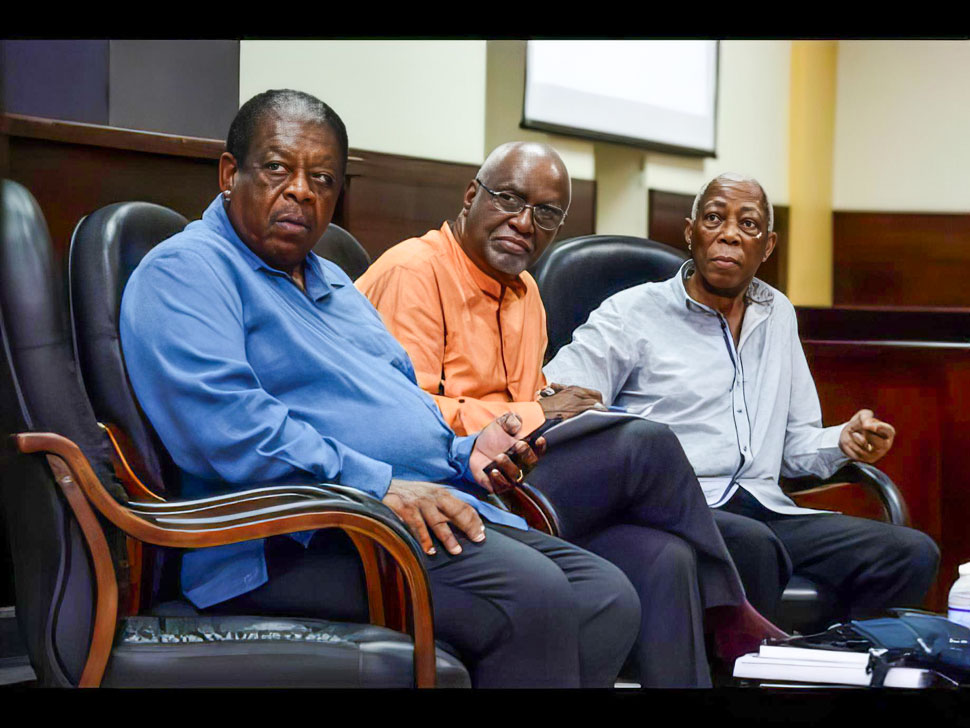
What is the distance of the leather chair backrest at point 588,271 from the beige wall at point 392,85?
29cm

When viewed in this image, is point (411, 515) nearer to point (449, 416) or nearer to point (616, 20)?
point (449, 416)

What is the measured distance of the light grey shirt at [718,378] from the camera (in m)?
2.28

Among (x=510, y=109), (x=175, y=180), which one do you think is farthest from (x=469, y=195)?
(x=175, y=180)

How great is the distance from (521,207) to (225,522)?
857mm

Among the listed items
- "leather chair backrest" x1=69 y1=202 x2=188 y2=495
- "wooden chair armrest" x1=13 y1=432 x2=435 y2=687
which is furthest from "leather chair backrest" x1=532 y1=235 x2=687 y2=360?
"leather chair backrest" x1=69 y1=202 x2=188 y2=495

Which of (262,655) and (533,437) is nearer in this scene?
(262,655)

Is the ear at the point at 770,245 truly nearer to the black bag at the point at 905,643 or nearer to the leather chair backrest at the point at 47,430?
the black bag at the point at 905,643

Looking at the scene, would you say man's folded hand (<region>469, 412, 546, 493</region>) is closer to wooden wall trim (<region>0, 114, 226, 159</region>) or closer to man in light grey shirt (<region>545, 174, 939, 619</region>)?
man in light grey shirt (<region>545, 174, 939, 619</region>)

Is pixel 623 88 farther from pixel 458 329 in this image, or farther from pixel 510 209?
pixel 458 329

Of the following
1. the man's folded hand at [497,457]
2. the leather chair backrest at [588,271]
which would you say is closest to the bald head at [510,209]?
the leather chair backrest at [588,271]

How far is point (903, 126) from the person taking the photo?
2.38 m

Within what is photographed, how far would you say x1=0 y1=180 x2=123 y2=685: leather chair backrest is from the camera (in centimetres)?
175

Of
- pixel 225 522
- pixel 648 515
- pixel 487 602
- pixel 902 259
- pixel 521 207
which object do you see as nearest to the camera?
pixel 225 522
